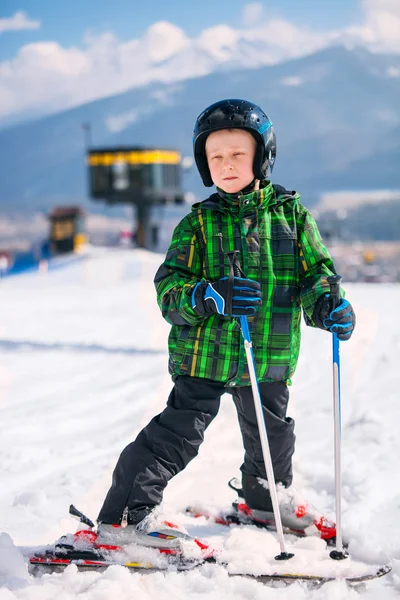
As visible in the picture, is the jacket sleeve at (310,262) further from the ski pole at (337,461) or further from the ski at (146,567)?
the ski at (146,567)

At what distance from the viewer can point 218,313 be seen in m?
2.49

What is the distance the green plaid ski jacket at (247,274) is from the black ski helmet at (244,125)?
0.11 metres

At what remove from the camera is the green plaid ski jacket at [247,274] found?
2555 mm

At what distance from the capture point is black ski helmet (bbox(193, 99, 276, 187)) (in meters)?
2.55

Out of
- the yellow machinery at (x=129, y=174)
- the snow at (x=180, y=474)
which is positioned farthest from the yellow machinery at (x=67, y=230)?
the snow at (x=180, y=474)

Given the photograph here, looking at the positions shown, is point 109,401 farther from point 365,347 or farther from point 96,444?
point 365,347

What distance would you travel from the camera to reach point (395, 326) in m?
8.34

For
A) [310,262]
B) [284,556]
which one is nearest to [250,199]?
[310,262]

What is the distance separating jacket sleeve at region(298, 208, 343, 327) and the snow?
0.93m

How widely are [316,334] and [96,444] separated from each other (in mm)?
4181

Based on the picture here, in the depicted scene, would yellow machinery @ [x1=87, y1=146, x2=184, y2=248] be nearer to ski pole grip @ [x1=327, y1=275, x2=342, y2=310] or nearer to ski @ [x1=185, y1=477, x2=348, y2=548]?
ski @ [x1=185, y1=477, x2=348, y2=548]

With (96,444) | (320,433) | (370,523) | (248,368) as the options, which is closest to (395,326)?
(320,433)

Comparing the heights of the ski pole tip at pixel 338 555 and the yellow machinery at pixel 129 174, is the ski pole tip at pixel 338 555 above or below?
below

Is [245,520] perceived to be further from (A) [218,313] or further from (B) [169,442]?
(A) [218,313]
